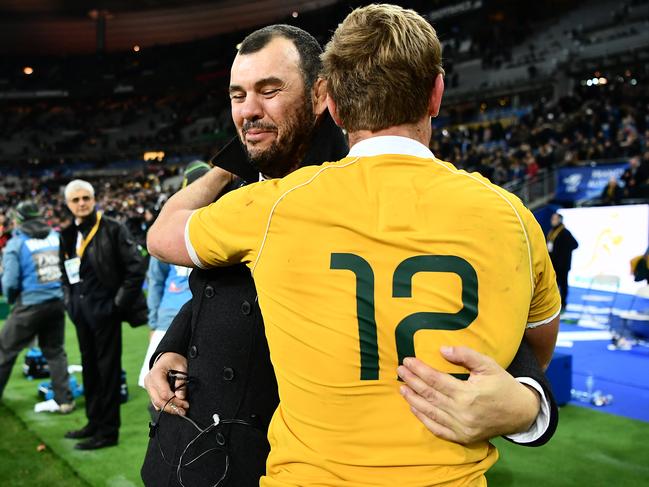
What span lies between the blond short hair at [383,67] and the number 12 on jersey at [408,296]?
30 centimetres

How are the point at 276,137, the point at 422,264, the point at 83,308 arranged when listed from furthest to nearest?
the point at 83,308, the point at 276,137, the point at 422,264

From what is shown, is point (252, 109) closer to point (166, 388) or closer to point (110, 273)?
point (166, 388)

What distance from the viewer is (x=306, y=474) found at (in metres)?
1.18

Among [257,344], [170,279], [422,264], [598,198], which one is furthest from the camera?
[598,198]

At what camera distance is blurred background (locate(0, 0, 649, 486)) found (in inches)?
203

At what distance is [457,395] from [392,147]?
492 millimetres

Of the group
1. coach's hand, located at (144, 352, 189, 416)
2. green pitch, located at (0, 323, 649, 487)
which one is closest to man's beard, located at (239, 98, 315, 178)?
coach's hand, located at (144, 352, 189, 416)

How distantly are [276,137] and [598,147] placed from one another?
50.1 feet

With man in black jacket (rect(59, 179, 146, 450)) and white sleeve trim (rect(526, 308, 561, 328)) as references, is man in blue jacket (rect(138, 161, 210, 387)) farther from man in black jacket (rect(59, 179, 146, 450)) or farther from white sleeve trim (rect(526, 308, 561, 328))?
white sleeve trim (rect(526, 308, 561, 328))

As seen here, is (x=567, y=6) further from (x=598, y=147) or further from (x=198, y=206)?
(x=198, y=206)

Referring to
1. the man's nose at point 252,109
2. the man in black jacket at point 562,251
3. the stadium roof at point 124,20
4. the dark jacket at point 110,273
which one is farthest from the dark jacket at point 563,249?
the stadium roof at point 124,20

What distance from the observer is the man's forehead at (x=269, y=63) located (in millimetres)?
1667

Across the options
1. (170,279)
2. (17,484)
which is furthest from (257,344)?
(17,484)

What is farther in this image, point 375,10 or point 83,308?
point 83,308
